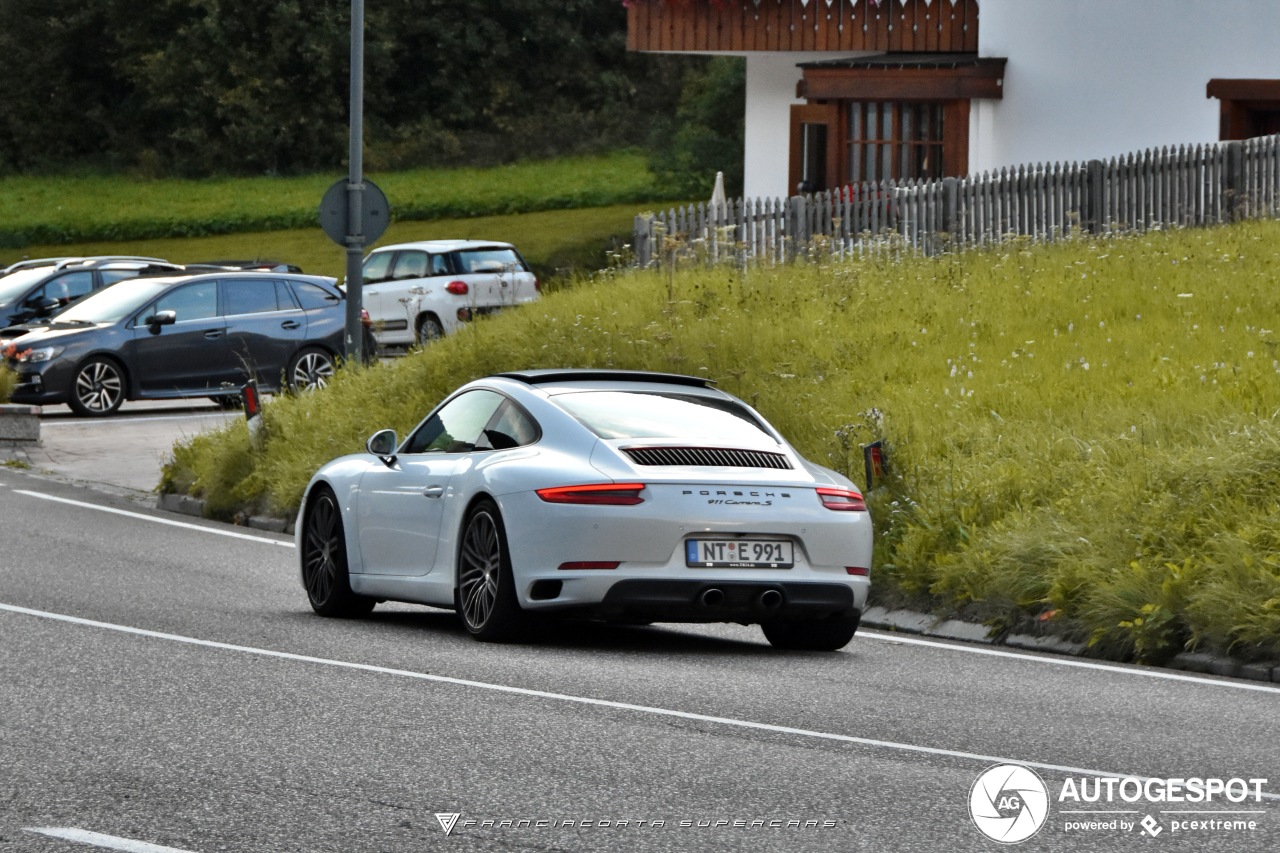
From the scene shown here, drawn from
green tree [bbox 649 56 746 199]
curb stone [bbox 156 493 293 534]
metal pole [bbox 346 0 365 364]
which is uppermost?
green tree [bbox 649 56 746 199]

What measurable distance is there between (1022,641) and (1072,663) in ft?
2.47

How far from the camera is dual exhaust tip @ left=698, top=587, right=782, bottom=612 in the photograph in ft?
33.3

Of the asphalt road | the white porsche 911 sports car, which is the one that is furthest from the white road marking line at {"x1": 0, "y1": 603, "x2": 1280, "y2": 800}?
the white porsche 911 sports car

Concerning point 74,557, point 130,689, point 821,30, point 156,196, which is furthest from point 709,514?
point 156,196

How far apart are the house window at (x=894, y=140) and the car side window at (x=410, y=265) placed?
23.3 ft

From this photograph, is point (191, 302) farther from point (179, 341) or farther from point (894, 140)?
point (894, 140)

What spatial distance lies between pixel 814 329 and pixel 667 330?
1.25 meters

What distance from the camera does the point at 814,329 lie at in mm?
18328

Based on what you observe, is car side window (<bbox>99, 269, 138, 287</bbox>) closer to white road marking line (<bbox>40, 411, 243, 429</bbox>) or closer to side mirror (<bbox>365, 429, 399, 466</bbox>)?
white road marking line (<bbox>40, 411, 243, 429</bbox>)

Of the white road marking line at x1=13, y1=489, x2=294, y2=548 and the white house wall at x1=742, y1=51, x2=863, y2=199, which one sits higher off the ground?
the white house wall at x1=742, y1=51, x2=863, y2=199

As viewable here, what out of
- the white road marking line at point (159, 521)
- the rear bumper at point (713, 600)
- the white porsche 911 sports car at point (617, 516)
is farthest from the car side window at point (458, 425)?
the white road marking line at point (159, 521)

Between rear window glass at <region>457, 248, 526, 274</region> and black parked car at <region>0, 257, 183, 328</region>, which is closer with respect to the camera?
black parked car at <region>0, 257, 183, 328</region>

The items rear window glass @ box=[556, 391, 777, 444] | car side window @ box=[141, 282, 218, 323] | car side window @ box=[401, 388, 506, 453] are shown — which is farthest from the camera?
car side window @ box=[141, 282, 218, 323]

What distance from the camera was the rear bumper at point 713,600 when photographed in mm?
10117
